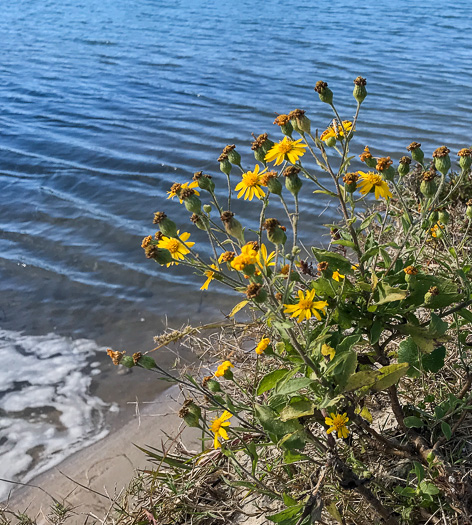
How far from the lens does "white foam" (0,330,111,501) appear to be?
136 inches

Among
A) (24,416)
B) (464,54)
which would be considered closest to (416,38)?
(464,54)

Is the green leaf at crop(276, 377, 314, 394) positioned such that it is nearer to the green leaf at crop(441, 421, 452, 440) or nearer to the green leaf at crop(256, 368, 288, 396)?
the green leaf at crop(256, 368, 288, 396)

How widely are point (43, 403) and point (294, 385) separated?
2544 millimetres

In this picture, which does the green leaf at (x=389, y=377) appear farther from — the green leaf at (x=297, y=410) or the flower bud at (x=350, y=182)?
the flower bud at (x=350, y=182)

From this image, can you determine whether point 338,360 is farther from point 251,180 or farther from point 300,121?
point 300,121

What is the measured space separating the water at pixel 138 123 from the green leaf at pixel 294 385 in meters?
2.11

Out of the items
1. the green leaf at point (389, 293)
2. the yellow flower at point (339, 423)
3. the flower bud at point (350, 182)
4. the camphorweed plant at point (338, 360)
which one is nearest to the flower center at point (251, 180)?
the camphorweed plant at point (338, 360)

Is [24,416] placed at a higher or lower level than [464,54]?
lower

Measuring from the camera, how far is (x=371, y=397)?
265 centimetres

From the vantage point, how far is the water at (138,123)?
15.3 feet

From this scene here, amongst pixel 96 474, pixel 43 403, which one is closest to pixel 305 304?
pixel 96 474

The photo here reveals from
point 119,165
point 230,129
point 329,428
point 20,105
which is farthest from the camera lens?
point 20,105

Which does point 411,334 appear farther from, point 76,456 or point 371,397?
point 76,456

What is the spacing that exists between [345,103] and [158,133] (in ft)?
9.31
